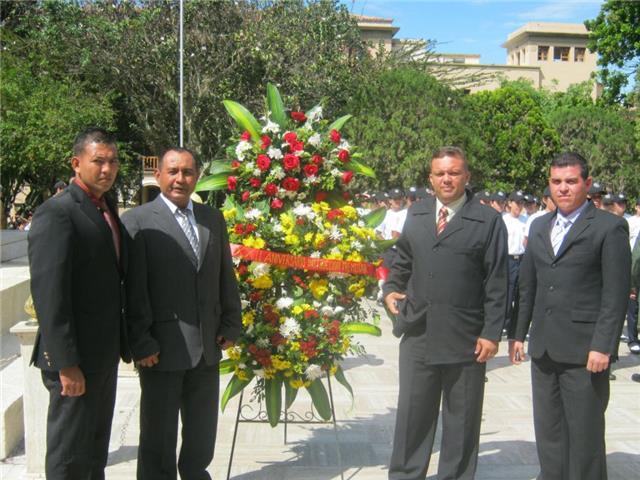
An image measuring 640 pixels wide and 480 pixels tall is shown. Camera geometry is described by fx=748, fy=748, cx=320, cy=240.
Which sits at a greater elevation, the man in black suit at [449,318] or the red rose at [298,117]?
the red rose at [298,117]

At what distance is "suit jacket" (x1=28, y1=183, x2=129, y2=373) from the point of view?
3244 millimetres

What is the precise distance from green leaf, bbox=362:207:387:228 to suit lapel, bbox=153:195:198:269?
1.34 m

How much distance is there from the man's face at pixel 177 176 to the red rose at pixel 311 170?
906 mm

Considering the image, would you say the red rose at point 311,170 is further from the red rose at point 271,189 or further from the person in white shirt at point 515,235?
the person in white shirt at point 515,235

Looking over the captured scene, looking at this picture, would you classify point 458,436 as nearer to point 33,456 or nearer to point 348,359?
point 33,456

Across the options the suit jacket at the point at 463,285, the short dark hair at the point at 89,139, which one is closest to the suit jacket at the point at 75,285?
the short dark hair at the point at 89,139

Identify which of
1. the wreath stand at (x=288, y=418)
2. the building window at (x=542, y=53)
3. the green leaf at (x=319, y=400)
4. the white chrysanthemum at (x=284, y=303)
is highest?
the building window at (x=542, y=53)

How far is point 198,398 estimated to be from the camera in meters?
4.12

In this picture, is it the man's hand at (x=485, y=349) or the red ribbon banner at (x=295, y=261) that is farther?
the red ribbon banner at (x=295, y=261)

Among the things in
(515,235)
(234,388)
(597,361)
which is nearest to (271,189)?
(234,388)

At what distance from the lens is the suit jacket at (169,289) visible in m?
3.80

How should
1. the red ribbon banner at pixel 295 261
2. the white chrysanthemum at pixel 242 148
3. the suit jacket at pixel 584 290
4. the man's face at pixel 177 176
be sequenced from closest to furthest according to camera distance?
the suit jacket at pixel 584 290 → the man's face at pixel 177 176 → the red ribbon banner at pixel 295 261 → the white chrysanthemum at pixel 242 148

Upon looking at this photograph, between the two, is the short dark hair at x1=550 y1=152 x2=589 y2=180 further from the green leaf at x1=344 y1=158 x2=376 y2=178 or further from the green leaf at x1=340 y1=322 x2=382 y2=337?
the green leaf at x1=340 y1=322 x2=382 y2=337

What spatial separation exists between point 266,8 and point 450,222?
24245 millimetres
